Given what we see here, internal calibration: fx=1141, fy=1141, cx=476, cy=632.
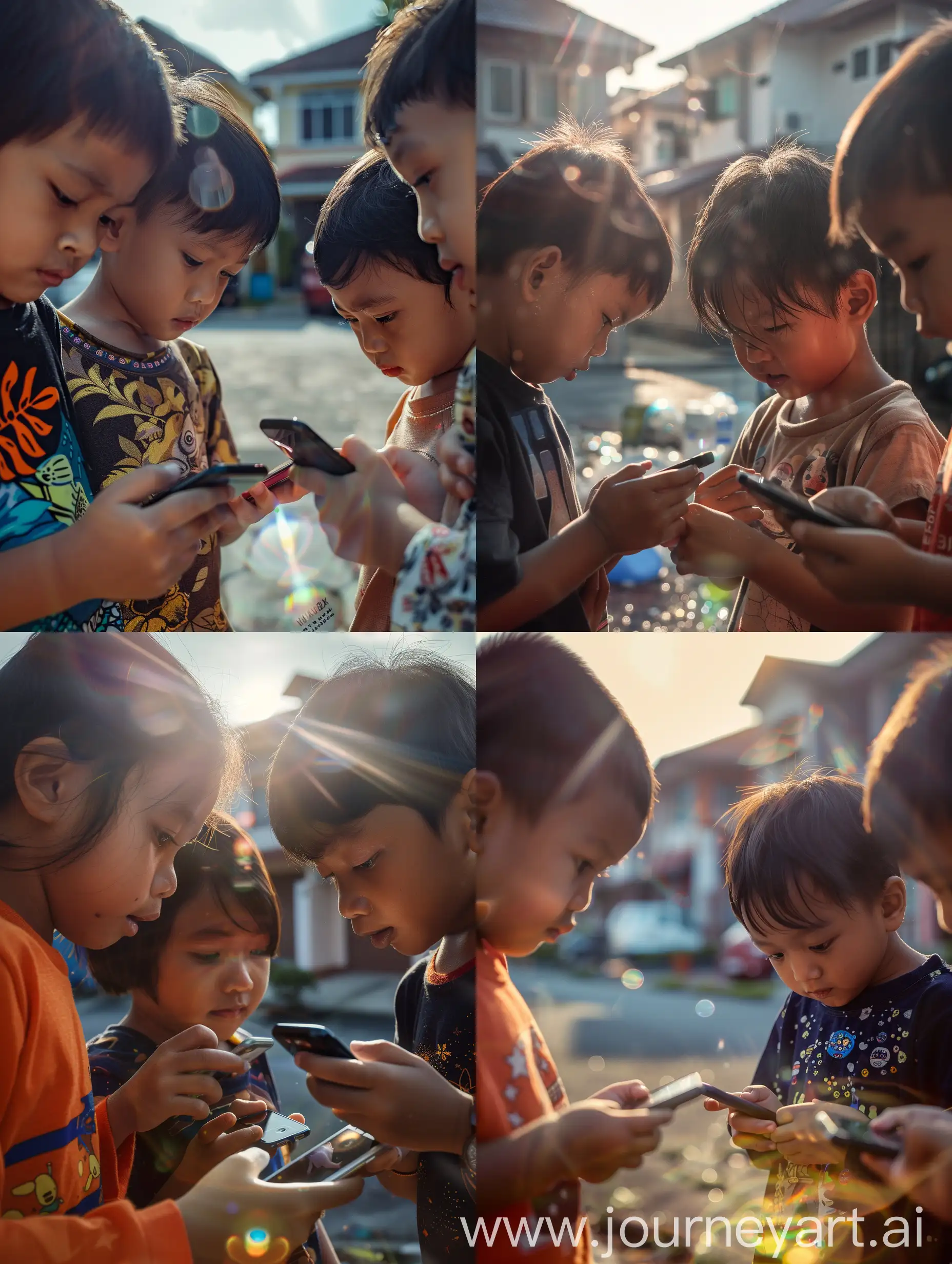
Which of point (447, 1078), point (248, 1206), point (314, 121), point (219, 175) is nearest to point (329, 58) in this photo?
point (314, 121)

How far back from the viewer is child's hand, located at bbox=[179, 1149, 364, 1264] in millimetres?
1234

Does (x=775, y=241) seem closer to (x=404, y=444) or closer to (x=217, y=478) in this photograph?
(x=404, y=444)

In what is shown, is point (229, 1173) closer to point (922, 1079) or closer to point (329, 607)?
point (329, 607)

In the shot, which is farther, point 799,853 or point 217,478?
point 799,853

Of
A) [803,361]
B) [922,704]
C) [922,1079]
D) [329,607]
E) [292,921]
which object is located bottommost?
[922,1079]

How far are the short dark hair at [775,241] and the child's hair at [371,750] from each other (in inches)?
21.6

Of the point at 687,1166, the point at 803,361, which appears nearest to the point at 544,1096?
the point at 687,1166

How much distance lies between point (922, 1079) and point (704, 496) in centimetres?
70

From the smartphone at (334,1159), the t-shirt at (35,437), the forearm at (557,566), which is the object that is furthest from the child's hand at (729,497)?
the smartphone at (334,1159)

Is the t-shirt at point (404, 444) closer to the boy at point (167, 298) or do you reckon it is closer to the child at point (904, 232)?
the boy at point (167, 298)

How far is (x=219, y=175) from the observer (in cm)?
129

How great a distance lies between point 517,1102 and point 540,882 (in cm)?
25

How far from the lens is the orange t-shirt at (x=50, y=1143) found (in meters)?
1.16

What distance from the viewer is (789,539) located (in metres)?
1.30
